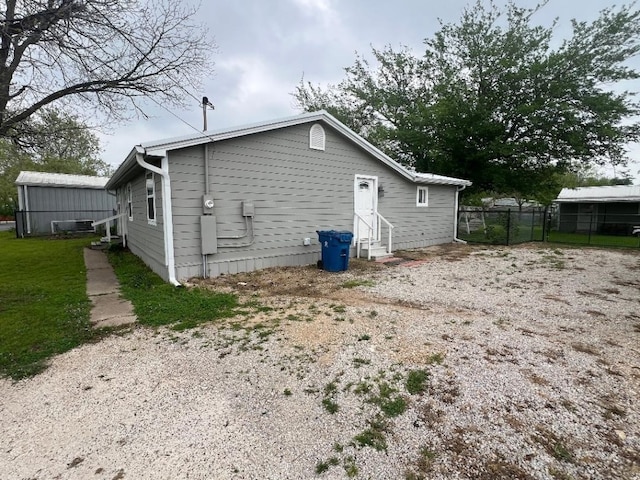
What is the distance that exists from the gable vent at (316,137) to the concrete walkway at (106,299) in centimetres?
524

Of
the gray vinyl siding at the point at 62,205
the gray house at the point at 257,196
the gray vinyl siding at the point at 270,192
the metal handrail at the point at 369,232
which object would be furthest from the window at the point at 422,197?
the gray vinyl siding at the point at 62,205

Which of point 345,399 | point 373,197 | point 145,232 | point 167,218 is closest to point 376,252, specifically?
point 373,197

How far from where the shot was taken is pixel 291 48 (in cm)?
1123

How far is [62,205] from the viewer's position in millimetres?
16906

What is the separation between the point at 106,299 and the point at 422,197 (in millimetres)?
9859

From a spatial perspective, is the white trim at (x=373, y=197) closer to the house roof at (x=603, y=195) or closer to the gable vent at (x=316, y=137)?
the gable vent at (x=316, y=137)

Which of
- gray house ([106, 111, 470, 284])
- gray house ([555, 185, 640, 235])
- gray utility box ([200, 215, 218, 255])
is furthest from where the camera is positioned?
gray house ([555, 185, 640, 235])

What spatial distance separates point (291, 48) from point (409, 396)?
1165cm

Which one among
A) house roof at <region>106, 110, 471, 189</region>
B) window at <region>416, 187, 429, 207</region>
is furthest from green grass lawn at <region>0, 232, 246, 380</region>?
window at <region>416, 187, 429, 207</region>

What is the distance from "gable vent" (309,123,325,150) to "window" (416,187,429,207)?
4.64 meters

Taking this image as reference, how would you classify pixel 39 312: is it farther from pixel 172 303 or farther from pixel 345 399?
pixel 345 399

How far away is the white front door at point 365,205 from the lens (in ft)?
30.9

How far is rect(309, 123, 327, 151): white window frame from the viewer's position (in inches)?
320

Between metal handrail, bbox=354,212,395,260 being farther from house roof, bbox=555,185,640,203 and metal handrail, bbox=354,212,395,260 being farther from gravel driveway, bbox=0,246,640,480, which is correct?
house roof, bbox=555,185,640,203
